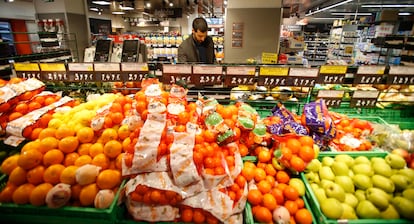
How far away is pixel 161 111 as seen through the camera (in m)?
1.62

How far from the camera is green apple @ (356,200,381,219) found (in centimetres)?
137

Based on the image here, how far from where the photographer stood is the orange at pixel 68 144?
1.56 meters

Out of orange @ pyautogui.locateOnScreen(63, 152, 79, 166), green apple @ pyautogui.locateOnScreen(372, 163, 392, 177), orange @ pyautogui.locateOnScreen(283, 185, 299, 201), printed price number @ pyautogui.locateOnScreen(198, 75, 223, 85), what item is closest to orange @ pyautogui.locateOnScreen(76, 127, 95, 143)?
orange @ pyautogui.locateOnScreen(63, 152, 79, 166)

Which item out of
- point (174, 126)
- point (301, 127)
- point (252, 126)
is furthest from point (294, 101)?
point (174, 126)

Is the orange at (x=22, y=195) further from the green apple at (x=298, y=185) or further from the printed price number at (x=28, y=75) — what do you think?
the green apple at (x=298, y=185)

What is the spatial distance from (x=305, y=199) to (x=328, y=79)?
1.11 m

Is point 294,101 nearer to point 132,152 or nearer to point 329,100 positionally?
point 329,100

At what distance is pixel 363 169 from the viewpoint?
61.7 inches

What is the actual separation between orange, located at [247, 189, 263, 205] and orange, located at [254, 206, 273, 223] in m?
0.05

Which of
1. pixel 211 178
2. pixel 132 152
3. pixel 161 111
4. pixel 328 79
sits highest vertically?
pixel 328 79

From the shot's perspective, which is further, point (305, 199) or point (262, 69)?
point (262, 69)

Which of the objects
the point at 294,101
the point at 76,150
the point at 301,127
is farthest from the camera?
the point at 294,101

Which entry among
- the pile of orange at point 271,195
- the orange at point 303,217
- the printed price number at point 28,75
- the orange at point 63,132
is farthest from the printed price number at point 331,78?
the printed price number at point 28,75

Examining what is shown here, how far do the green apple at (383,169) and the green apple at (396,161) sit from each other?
4 cm
